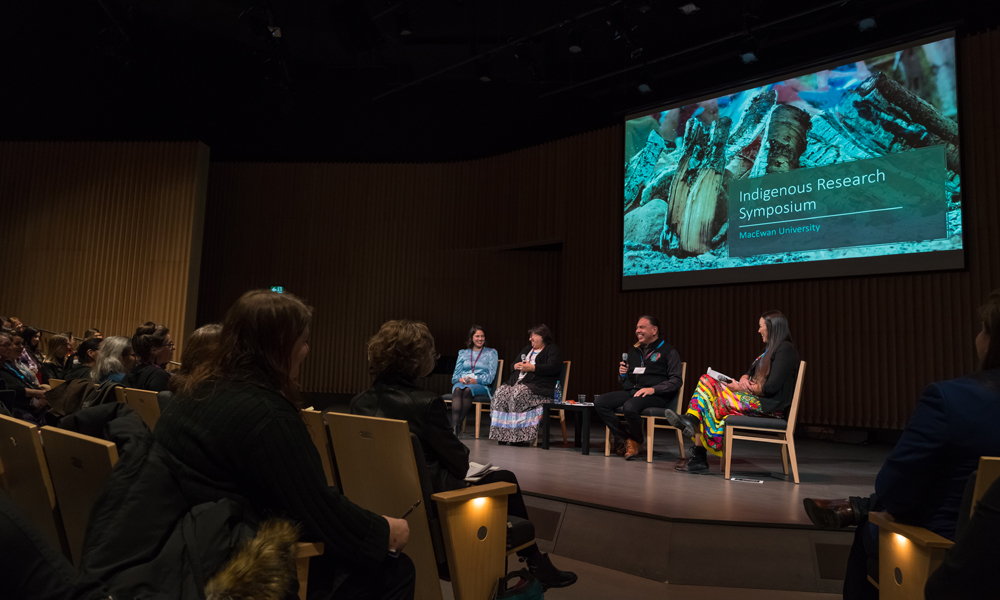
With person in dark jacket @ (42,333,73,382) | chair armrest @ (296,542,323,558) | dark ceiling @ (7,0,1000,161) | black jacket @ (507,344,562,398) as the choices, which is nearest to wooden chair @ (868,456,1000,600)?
chair armrest @ (296,542,323,558)

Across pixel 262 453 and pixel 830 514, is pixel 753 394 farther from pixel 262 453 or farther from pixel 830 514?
pixel 262 453

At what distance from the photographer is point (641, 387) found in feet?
17.3

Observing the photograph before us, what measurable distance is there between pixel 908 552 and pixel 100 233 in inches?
411

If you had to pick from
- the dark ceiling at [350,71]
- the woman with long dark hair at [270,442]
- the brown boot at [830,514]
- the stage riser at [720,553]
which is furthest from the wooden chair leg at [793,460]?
the dark ceiling at [350,71]

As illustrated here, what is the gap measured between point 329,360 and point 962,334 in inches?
313

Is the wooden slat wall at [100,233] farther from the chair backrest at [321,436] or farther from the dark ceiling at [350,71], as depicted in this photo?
the chair backrest at [321,436]

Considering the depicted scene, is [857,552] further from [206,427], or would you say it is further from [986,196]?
[986,196]

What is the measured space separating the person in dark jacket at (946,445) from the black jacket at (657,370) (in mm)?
3435

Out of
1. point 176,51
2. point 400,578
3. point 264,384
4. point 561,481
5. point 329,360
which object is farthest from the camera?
point 329,360

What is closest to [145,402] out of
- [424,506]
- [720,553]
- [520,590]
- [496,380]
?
[424,506]

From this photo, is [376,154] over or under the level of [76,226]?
over

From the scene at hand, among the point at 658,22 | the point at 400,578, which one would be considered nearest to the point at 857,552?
the point at 400,578

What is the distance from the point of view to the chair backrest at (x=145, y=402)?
8.47 feet

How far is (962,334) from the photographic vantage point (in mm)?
5707
